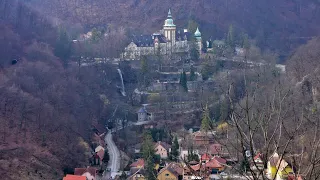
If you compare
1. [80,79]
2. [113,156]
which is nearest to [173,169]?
[113,156]

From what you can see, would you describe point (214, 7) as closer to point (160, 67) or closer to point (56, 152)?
point (160, 67)

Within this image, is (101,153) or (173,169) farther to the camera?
(101,153)

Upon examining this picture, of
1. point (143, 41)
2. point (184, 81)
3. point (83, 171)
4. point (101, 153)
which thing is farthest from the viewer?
point (143, 41)

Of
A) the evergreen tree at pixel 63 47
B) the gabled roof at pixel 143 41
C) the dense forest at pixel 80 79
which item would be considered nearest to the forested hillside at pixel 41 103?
the dense forest at pixel 80 79

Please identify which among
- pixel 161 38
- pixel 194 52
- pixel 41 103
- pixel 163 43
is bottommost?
pixel 41 103

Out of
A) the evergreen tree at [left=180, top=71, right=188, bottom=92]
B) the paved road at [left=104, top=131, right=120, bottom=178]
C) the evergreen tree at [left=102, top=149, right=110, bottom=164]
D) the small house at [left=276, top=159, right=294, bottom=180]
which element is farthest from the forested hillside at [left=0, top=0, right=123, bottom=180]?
the small house at [left=276, top=159, right=294, bottom=180]

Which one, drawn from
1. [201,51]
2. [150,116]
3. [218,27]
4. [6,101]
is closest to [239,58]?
[201,51]

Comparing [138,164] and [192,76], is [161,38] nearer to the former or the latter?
[192,76]

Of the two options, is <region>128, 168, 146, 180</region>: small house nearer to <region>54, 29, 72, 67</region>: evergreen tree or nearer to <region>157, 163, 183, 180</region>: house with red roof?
<region>157, 163, 183, 180</region>: house with red roof
